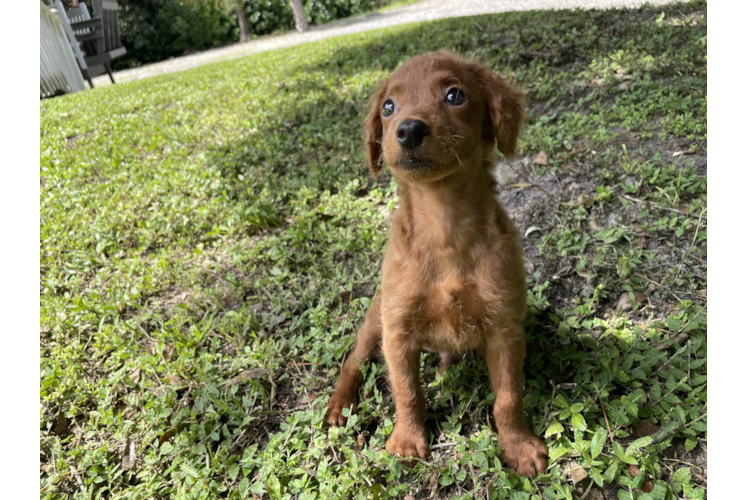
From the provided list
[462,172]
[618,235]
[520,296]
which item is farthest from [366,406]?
[618,235]

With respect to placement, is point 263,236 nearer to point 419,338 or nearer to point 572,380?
point 419,338

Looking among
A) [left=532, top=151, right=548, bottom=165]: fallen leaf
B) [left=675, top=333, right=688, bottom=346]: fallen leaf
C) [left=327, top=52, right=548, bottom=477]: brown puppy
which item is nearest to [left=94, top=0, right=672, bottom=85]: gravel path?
[left=532, top=151, right=548, bottom=165]: fallen leaf

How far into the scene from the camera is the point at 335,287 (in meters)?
3.47

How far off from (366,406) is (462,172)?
1371mm

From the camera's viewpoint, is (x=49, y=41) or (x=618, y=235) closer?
(x=618, y=235)

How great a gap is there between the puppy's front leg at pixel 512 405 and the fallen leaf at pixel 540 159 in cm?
248

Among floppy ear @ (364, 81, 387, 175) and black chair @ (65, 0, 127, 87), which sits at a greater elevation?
black chair @ (65, 0, 127, 87)

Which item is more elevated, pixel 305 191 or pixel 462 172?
pixel 462 172

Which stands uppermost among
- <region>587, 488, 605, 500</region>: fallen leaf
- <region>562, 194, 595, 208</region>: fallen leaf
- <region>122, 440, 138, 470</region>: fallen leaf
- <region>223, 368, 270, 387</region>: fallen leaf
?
<region>562, 194, 595, 208</region>: fallen leaf

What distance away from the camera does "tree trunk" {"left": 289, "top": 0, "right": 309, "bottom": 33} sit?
645 inches

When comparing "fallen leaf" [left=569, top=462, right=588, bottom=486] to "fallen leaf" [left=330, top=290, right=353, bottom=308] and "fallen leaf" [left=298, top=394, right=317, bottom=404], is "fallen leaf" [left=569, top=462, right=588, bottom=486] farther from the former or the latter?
"fallen leaf" [left=330, top=290, right=353, bottom=308]

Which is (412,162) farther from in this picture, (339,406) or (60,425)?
(60,425)

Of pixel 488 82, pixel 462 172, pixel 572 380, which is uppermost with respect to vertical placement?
pixel 488 82

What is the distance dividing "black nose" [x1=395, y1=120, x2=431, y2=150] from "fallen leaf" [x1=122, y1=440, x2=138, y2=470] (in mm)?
2227
